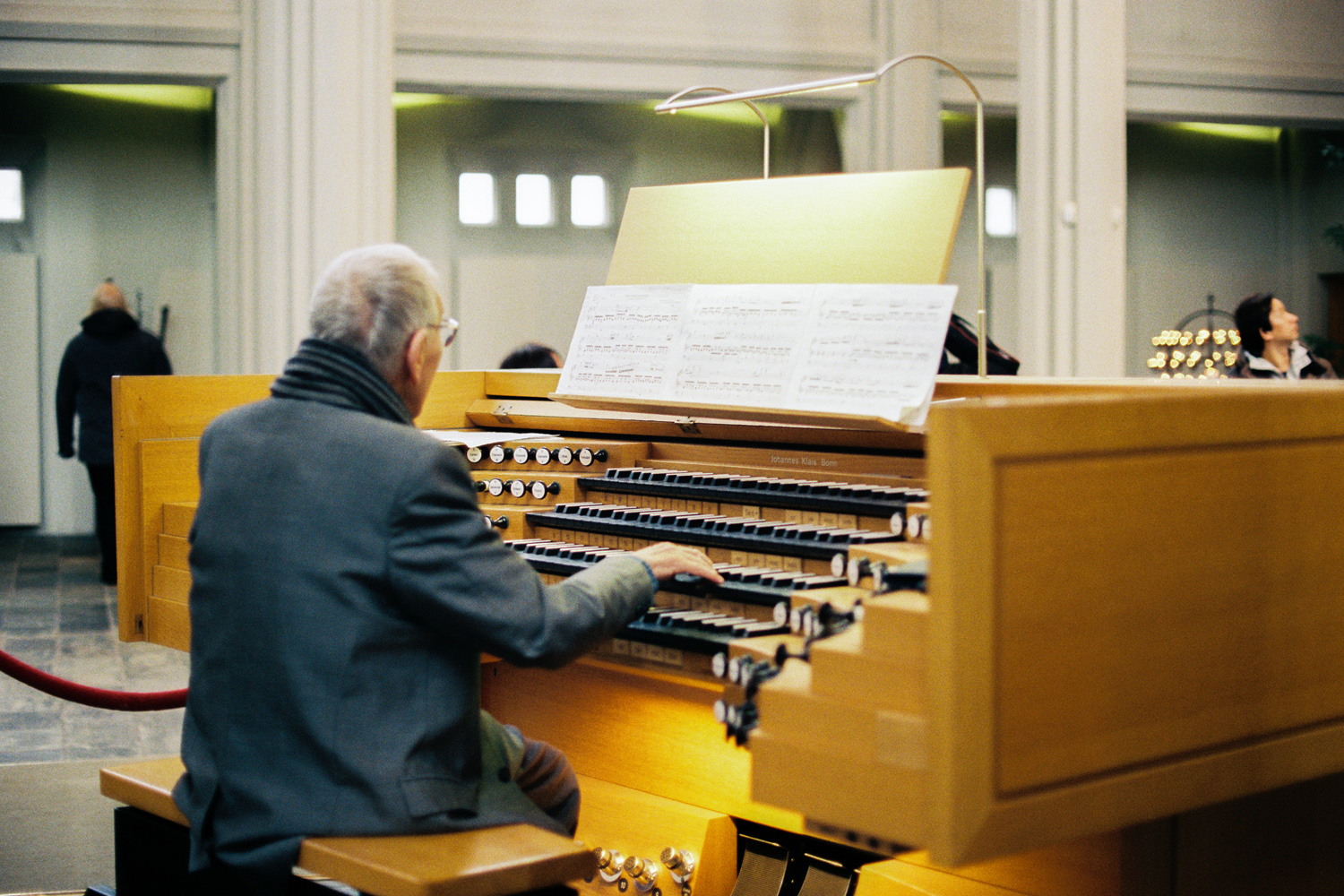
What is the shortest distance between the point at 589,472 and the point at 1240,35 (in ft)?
27.9

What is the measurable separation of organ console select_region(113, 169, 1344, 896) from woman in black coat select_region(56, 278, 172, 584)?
18.3 ft

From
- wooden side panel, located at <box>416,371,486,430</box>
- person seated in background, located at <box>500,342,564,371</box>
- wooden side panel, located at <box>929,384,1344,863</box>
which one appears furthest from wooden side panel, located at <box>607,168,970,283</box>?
person seated in background, located at <box>500,342,564,371</box>

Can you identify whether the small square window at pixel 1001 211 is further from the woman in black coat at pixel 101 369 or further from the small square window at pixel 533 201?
the woman in black coat at pixel 101 369

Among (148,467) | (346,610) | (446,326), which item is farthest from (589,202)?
(346,610)

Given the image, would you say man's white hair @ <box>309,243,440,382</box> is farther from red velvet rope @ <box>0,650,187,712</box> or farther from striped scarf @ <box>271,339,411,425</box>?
red velvet rope @ <box>0,650,187,712</box>

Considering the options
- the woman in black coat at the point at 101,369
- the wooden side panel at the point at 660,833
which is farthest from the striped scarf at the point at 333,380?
the woman in black coat at the point at 101,369

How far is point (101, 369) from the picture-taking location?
8602 millimetres

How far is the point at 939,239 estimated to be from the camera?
2752 mm

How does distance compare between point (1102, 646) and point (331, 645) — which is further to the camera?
point (331, 645)

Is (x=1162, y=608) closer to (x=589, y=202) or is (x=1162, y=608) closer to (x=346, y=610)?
(x=346, y=610)

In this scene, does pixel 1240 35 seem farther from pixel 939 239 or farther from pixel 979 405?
pixel 979 405

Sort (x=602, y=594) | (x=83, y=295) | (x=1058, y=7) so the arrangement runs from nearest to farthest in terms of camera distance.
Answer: (x=602, y=594)
(x=1058, y=7)
(x=83, y=295)

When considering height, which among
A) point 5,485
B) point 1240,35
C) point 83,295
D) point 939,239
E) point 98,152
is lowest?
point 5,485

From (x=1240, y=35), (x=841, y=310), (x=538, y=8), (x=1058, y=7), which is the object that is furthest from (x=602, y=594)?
(x=1240, y=35)
